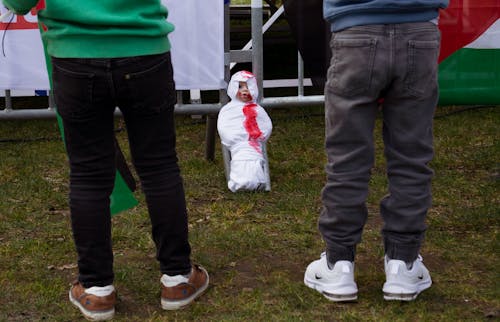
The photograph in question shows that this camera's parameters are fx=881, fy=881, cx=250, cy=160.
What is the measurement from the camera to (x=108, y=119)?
3076mm

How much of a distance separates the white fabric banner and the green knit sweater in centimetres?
164

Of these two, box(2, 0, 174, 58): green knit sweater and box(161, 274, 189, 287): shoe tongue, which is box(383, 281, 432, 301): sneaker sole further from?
box(2, 0, 174, 58): green knit sweater

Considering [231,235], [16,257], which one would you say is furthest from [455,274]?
[16,257]

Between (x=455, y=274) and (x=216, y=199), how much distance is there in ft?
5.12

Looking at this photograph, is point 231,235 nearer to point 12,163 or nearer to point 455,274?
point 455,274

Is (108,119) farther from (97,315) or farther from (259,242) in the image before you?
(259,242)

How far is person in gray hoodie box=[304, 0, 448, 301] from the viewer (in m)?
3.04

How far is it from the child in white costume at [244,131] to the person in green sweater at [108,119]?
1.49 meters

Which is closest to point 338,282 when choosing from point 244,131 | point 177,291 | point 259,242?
point 177,291

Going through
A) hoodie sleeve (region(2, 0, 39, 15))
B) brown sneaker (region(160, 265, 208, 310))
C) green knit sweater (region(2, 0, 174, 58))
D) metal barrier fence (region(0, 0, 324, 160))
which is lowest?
brown sneaker (region(160, 265, 208, 310))

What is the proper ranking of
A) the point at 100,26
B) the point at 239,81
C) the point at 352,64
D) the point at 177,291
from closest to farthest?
the point at 100,26
the point at 352,64
the point at 177,291
the point at 239,81

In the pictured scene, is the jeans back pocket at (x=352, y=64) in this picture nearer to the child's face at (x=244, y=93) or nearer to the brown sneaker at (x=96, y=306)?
the brown sneaker at (x=96, y=306)

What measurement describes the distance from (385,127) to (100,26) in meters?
1.10

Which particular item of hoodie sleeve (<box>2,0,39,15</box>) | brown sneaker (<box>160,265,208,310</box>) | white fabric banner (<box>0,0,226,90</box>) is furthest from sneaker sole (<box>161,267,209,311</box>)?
white fabric banner (<box>0,0,226,90</box>)
